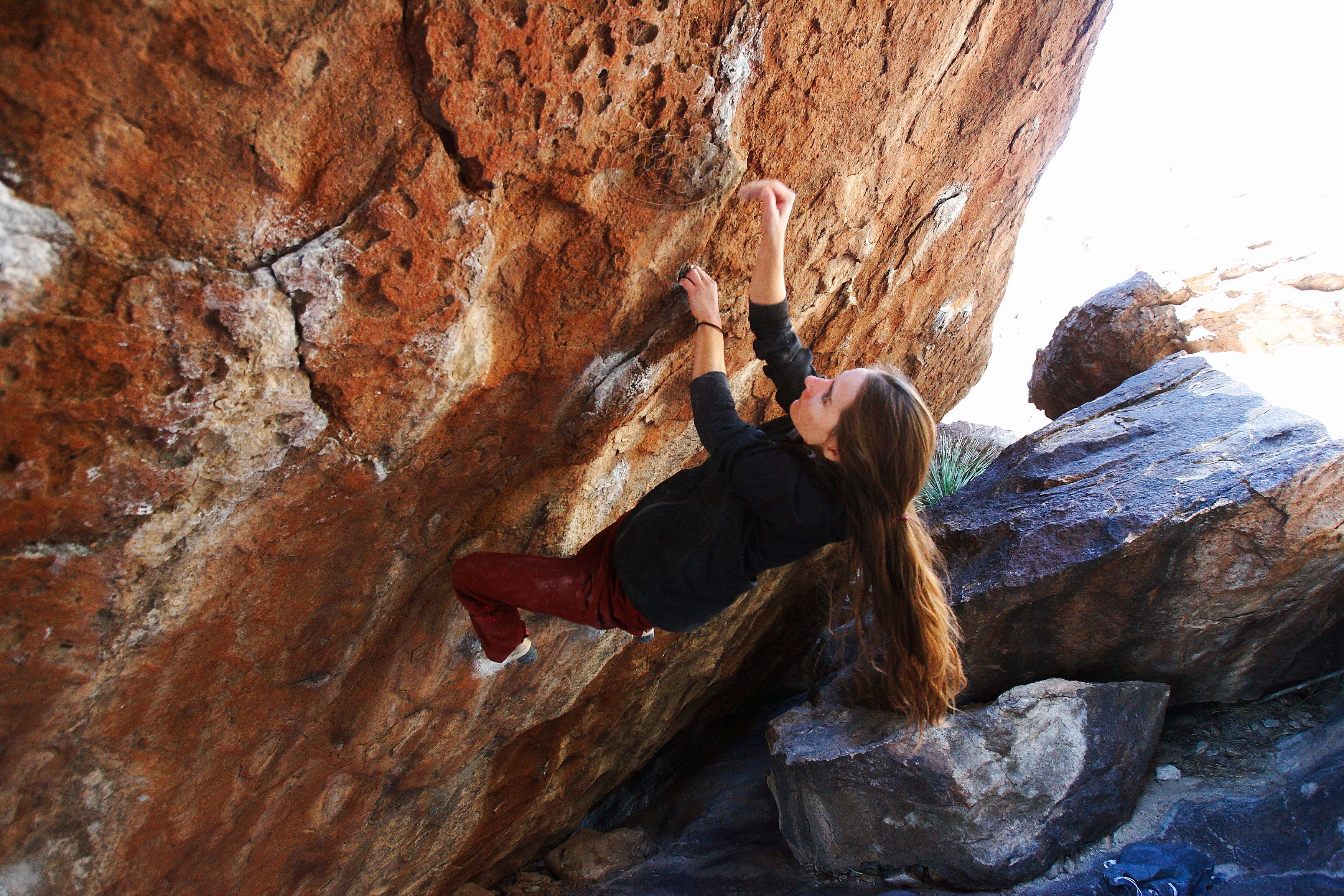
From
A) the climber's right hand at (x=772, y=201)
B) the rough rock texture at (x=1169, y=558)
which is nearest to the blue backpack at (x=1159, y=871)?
the rough rock texture at (x=1169, y=558)

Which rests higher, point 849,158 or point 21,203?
point 849,158

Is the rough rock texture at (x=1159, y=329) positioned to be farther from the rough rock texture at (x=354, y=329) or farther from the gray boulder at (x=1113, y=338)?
the rough rock texture at (x=354, y=329)

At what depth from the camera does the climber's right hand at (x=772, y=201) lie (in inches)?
101

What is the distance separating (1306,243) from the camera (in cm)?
998

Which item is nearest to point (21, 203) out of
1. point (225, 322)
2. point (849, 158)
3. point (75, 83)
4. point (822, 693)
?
point (75, 83)

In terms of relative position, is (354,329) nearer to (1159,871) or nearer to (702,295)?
(702,295)

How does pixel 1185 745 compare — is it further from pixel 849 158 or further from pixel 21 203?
pixel 21 203

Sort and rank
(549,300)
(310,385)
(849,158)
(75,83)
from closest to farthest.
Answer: (75,83) → (310,385) → (549,300) → (849,158)

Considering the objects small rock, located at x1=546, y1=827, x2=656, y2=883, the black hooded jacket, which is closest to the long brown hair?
the black hooded jacket

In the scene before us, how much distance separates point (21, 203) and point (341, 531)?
134 cm

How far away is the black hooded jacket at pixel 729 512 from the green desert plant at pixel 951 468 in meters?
2.90

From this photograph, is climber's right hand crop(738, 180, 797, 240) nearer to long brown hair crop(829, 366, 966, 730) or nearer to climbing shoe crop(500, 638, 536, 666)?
long brown hair crop(829, 366, 966, 730)

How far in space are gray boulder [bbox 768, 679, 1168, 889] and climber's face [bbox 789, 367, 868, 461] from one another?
5.90 ft

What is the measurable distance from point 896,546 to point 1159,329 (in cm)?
555
